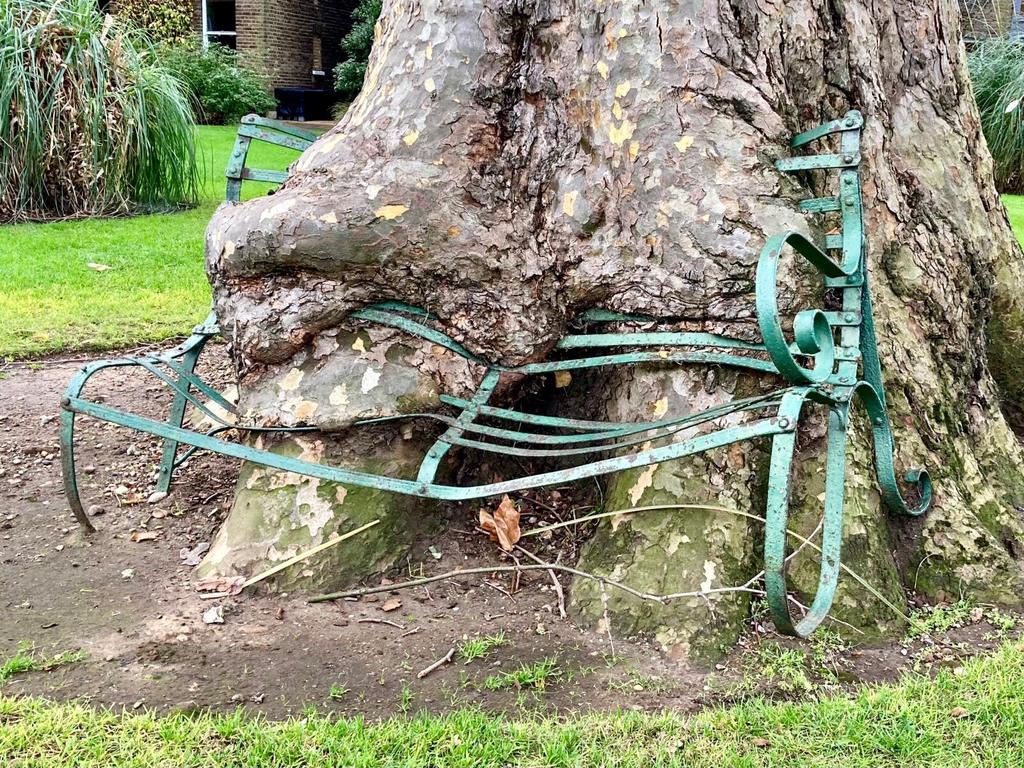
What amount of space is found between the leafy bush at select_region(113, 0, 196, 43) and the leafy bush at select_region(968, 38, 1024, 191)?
14004 mm

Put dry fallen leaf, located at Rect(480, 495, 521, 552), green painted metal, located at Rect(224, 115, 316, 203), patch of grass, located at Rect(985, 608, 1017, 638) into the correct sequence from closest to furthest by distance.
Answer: patch of grass, located at Rect(985, 608, 1017, 638), dry fallen leaf, located at Rect(480, 495, 521, 552), green painted metal, located at Rect(224, 115, 316, 203)

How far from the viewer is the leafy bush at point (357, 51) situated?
2092 centimetres

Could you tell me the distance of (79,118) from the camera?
930cm

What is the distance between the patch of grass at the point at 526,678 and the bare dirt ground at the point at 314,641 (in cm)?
1

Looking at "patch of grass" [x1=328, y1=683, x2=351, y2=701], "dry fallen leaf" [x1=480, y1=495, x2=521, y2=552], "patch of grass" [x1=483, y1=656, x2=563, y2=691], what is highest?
"dry fallen leaf" [x1=480, y1=495, x2=521, y2=552]

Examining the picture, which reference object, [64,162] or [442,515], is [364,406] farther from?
[64,162]

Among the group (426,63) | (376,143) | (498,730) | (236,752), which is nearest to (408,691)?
(498,730)

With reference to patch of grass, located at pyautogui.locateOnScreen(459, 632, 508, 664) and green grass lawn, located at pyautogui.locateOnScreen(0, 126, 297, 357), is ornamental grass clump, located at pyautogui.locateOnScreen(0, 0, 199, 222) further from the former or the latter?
patch of grass, located at pyautogui.locateOnScreen(459, 632, 508, 664)

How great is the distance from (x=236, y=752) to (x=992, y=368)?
3138mm

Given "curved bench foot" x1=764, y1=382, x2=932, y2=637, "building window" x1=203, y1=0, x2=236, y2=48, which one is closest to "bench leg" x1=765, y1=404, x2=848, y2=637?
"curved bench foot" x1=764, y1=382, x2=932, y2=637

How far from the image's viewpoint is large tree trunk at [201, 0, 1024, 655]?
9.62 feet

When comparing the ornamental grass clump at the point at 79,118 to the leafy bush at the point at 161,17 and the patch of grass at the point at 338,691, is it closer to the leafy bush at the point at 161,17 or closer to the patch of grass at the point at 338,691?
the patch of grass at the point at 338,691

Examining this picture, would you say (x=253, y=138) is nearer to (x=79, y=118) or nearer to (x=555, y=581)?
(x=555, y=581)

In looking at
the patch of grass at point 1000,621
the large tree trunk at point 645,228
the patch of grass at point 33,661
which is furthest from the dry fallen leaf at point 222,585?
the patch of grass at point 1000,621
